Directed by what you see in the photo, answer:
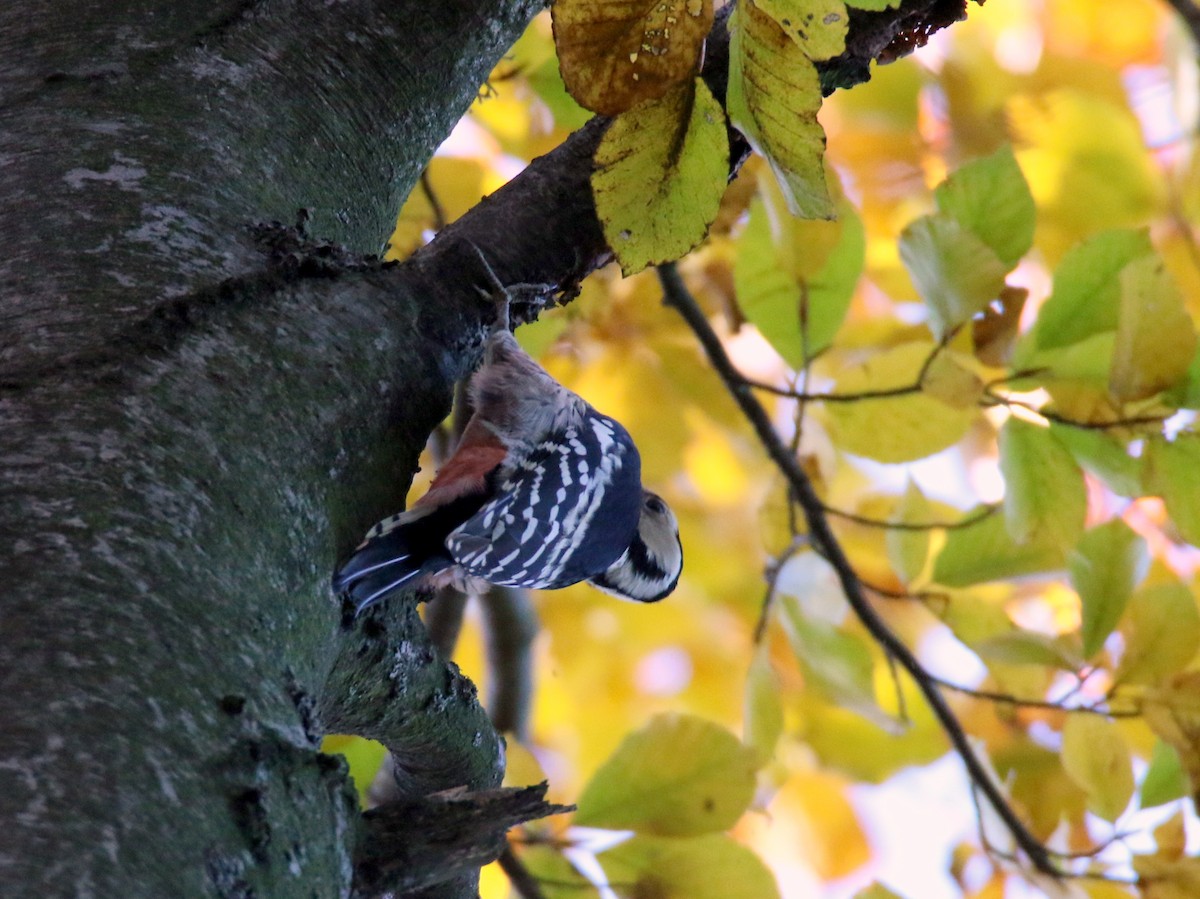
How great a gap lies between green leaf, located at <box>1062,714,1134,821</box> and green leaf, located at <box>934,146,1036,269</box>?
2.39 feet

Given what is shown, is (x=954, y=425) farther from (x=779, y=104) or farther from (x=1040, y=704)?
(x=779, y=104)

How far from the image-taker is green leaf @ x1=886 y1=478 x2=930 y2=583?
1.85 metres

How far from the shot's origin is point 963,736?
1906 millimetres

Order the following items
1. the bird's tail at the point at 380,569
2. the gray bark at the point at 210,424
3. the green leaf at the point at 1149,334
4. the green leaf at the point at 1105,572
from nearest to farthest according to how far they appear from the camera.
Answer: the gray bark at the point at 210,424 < the bird's tail at the point at 380,569 < the green leaf at the point at 1149,334 < the green leaf at the point at 1105,572

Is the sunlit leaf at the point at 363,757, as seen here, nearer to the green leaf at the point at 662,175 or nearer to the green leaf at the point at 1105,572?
the green leaf at the point at 662,175

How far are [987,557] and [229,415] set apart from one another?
51.3 inches

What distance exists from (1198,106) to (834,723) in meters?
1.50

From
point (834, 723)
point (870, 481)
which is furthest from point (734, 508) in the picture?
point (834, 723)

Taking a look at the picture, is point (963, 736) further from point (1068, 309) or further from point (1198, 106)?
point (1198, 106)

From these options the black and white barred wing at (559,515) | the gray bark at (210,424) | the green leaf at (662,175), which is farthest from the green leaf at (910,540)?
the green leaf at (662,175)

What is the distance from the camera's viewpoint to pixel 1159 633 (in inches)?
64.0

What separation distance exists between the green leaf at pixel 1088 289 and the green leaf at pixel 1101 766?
593mm

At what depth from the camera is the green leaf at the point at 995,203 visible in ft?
4.58

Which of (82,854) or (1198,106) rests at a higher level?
(1198,106)
